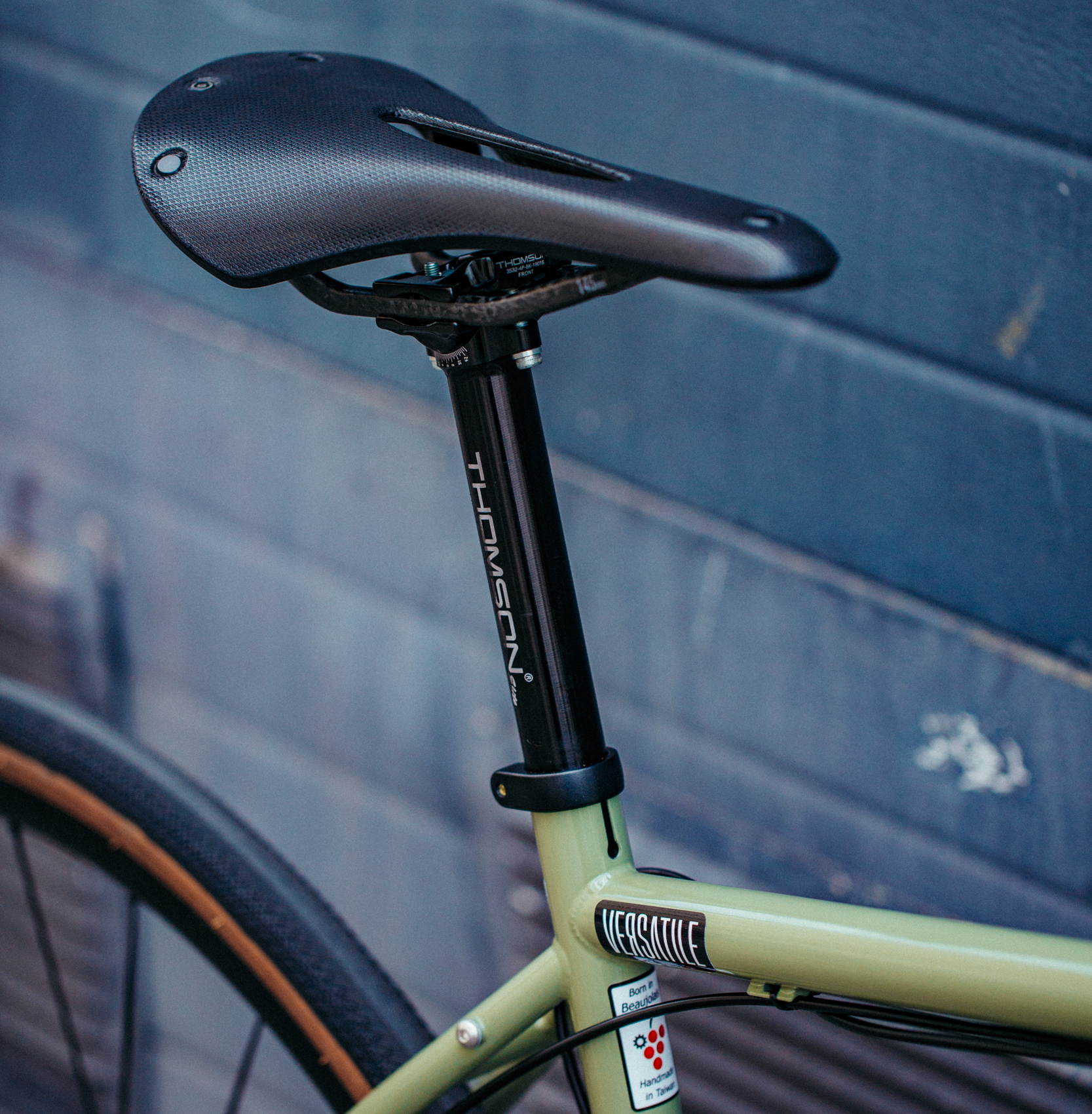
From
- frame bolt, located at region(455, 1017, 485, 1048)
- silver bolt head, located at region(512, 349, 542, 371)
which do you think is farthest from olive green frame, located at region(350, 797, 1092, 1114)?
silver bolt head, located at region(512, 349, 542, 371)

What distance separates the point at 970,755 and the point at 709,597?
0.34m

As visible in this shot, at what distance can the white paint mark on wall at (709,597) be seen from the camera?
118 centimetres

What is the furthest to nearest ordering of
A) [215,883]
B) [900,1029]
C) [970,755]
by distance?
Answer: 1. [970,755]
2. [215,883]
3. [900,1029]

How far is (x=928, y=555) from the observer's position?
3.59ft

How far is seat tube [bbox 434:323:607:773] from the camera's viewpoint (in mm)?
642

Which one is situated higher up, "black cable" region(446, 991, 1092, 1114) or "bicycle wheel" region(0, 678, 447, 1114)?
"bicycle wheel" region(0, 678, 447, 1114)

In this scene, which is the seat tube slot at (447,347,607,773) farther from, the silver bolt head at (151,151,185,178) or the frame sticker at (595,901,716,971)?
the silver bolt head at (151,151,185,178)

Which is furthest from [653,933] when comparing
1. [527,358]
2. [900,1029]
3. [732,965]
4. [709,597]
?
[709,597]

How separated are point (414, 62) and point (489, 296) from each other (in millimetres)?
722

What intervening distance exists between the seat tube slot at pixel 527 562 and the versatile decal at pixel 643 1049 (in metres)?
0.17

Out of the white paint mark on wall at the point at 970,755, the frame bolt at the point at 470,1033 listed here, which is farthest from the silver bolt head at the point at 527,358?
the white paint mark on wall at the point at 970,755

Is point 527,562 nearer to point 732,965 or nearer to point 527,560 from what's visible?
point 527,560

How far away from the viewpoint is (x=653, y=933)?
64cm

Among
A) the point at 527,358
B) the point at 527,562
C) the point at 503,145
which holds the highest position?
the point at 503,145
